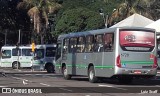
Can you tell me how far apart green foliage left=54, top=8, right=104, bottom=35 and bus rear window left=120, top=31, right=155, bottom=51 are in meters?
35.2

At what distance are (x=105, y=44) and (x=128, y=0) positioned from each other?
118 ft

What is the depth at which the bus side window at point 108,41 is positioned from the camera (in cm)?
2453

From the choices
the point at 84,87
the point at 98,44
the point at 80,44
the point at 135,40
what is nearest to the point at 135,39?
the point at 135,40

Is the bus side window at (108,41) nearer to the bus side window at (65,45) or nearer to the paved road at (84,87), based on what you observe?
the paved road at (84,87)

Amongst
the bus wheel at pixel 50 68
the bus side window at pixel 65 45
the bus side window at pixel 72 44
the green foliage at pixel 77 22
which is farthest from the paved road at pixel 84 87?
the green foliage at pixel 77 22

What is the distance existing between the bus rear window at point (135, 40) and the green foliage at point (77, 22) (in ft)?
115

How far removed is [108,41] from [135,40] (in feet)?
5.13

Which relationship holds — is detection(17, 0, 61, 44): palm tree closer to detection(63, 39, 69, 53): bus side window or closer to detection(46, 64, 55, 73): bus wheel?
detection(46, 64, 55, 73): bus wheel

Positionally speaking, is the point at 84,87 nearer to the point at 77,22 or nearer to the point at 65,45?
the point at 65,45

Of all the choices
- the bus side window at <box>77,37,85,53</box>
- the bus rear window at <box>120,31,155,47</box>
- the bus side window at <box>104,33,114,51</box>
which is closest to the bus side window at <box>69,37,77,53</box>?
the bus side window at <box>77,37,85,53</box>

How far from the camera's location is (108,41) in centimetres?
2489

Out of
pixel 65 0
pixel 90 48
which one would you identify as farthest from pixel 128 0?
pixel 90 48

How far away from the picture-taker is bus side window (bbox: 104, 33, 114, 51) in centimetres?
2453

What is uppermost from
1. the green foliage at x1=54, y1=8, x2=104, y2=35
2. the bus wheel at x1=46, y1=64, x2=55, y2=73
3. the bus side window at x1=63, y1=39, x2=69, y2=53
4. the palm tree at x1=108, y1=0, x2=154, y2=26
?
the palm tree at x1=108, y1=0, x2=154, y2=26
